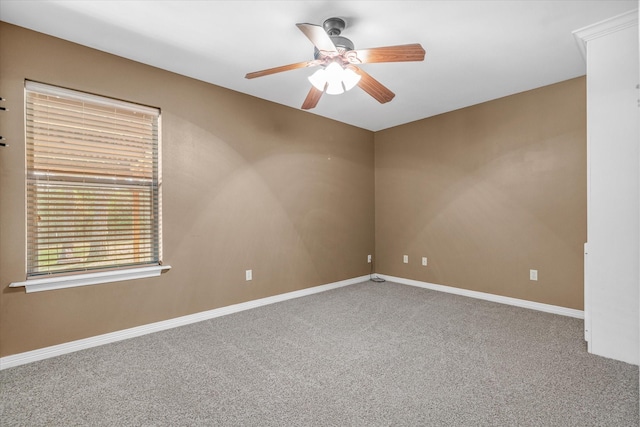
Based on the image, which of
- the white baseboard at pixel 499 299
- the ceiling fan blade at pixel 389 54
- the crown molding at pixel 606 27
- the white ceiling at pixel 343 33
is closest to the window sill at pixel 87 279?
the white ceiling at pixel 343 33

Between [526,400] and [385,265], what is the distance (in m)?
3.13

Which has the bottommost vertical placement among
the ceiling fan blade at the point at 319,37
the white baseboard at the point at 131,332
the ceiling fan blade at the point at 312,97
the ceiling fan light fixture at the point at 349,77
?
the white baseboard at the point at 131,332

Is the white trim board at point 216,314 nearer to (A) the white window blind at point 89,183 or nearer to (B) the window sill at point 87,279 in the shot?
(B) the window sill at point 87,279

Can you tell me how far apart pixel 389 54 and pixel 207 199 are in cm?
220

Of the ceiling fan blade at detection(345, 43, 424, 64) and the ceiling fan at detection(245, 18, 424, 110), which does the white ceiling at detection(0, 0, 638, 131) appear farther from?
the ceiling fan blade at detection(345, 43, 424, 64)

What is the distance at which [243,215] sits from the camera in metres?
3.51

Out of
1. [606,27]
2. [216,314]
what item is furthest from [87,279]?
[606,27]

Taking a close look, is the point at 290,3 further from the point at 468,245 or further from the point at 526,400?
the point at 468,245

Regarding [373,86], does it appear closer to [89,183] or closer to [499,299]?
[89,183]

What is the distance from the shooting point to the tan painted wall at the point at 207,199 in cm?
228

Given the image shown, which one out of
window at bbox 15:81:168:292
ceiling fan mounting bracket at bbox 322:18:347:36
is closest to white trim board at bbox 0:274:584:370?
window at bbox 15:81:168:292

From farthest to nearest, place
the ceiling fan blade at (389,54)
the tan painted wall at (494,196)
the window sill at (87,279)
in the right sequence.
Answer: the tan painted wall at (494,196) → the window sill at (87,279) → the ceiling fan blade at (389,54)

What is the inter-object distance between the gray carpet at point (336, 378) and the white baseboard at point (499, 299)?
0.21 meters

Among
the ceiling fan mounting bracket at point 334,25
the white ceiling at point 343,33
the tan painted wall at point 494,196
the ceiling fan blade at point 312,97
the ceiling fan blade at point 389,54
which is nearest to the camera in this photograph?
the ceiling fan blade at point 389,54
